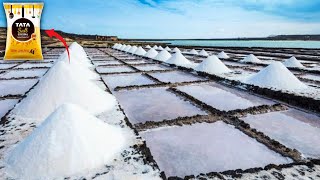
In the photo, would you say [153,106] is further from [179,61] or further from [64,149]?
[179,61]

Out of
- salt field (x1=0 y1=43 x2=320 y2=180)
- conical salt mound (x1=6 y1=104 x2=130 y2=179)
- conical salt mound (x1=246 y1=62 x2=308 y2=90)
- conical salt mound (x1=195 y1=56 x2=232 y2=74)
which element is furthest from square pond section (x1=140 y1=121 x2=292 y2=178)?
conical salt mound (x1=195 y1=56 x2=232 y2=74)

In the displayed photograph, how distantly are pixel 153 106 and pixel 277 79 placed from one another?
1995mm

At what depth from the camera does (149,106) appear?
3.25m

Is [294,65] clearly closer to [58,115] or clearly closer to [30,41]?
[30,41]

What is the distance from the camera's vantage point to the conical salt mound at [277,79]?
389 cm

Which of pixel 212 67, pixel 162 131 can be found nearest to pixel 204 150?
pixel 162 131

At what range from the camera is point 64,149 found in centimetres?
159

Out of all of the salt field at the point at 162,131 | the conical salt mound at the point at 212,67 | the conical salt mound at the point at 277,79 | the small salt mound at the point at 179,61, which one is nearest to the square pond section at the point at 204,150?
the salt field at the point at 162,131

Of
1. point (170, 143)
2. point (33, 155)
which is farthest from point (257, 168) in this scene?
point (33, 155)

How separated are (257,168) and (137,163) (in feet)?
2.41

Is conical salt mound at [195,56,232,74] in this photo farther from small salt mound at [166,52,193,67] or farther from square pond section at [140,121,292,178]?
square pond section at [140,121,292,178]

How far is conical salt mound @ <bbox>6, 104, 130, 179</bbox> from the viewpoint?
4.99 ft

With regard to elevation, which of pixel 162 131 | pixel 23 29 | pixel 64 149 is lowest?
pixel 162 131

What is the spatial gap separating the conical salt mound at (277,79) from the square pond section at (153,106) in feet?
4.61
